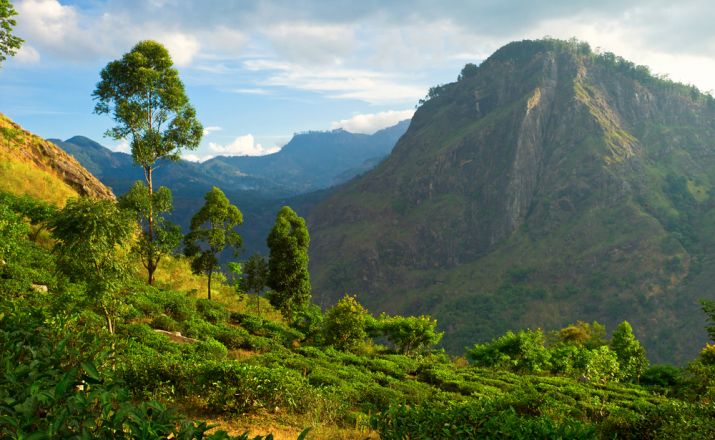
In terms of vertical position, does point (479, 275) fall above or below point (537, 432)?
below

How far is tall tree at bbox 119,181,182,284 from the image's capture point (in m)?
23.3

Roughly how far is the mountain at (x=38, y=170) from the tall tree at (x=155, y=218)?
9387mm

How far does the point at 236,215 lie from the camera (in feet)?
88.2

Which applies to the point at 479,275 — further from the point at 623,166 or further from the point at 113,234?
the point at 113,234

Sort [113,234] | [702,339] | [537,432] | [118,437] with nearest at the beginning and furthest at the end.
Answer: [118,437]
[537,432]
[113,234]
[702,339]

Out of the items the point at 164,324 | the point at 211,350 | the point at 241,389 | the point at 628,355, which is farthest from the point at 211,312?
the point at 628,355

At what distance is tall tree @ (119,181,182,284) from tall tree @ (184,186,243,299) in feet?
3.45

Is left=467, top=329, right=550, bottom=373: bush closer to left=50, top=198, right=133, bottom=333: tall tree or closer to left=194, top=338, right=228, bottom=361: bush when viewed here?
left=194, top=338, right=228, bottom=361: bush

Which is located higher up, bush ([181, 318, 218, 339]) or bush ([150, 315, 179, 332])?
bush ([150, 315, 179, 332])

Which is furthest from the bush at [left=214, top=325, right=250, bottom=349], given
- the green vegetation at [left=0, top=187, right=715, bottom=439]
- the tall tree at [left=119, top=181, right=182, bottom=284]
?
the tall tree at [left=119, top=181, right=182, bottom=284]

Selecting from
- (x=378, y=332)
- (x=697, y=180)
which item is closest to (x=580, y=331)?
(x=378, y=332)

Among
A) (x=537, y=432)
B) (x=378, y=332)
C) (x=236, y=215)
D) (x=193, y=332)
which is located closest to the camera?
(x=537, y=432)

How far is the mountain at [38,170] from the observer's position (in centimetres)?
2934

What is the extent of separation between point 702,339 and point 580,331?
10240 centimetres
